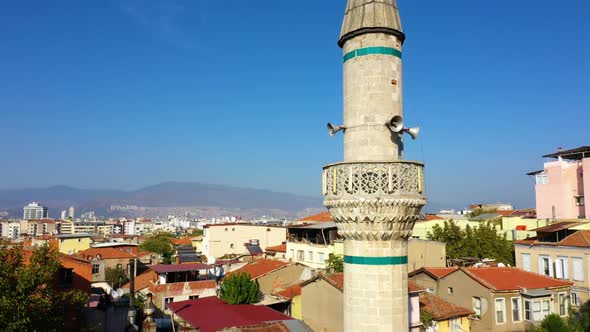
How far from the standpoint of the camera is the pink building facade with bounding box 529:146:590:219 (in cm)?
3638

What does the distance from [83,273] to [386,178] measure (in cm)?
2240

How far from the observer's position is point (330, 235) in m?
36.1

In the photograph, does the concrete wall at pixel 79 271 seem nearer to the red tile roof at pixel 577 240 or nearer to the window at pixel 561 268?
the window at pixel 561 268

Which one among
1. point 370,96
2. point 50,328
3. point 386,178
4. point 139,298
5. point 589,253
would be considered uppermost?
point 370,96

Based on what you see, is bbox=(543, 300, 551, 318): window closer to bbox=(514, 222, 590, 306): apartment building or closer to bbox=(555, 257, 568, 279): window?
bbox=(514, 222, 590, 306): apartment building

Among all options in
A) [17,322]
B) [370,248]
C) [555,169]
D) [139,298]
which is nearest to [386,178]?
[370,248]

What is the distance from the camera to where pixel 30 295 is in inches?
530

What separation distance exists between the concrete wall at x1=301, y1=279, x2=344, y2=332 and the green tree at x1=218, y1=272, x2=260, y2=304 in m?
2.86

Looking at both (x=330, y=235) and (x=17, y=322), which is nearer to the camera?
(x=17, y=322)

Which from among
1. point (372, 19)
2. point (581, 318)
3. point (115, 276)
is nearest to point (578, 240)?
point (581, 318)

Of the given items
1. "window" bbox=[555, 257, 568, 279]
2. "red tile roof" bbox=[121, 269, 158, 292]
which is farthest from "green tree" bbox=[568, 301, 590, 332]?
"red tile roof" bbox=[121, 269, 158, 292]

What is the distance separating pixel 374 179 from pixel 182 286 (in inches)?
941

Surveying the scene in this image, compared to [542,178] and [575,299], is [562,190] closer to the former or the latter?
[542,178]

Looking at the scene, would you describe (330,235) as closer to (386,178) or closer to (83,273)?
(83,273)
